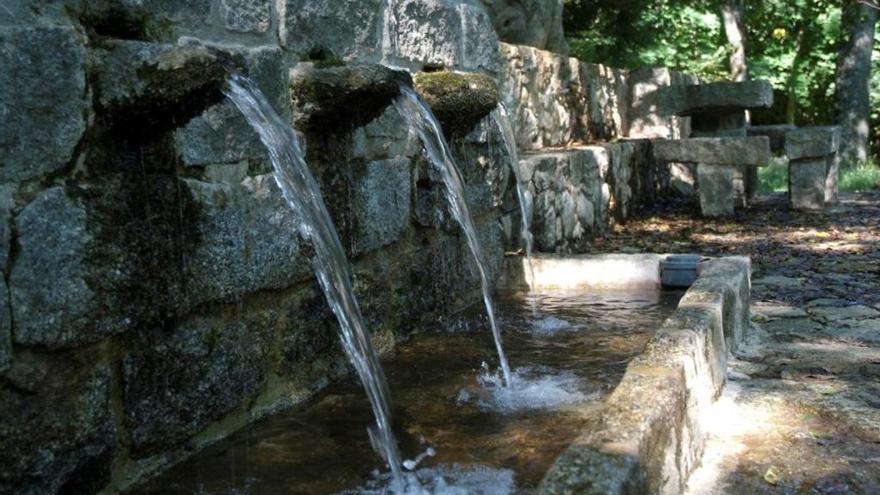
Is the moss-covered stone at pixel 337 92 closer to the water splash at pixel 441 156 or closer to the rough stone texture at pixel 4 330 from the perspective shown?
the water splash at pixel 441 156

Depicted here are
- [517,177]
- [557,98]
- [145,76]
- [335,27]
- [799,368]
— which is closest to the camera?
[145,76]

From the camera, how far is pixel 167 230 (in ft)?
7.54

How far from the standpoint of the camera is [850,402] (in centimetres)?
302

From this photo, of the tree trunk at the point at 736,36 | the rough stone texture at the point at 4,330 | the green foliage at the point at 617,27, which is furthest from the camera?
the tree trunk at the point at 736,36

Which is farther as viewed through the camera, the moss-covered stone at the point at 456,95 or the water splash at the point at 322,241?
the moss-covered stone at the point at 456,95

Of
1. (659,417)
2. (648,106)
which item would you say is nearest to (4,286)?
(659,417)

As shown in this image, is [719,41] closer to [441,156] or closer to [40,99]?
[441,156]

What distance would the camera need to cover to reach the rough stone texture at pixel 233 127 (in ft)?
7.99

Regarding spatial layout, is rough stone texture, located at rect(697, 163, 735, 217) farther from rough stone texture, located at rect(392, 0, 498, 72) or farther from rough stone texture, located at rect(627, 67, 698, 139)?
rough stone texture, located at rect(392, 0, 498, 72)

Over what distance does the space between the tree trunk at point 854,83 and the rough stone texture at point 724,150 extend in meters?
5.93

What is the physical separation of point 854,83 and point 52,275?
45.4ft

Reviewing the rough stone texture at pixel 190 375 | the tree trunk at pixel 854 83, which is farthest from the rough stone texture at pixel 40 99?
the tree trunk at pixel 854 83

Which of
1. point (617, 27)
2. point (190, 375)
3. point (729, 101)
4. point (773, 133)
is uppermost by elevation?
point (617, 27)

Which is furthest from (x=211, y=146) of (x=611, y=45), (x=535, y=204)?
(x=611, y=45)
